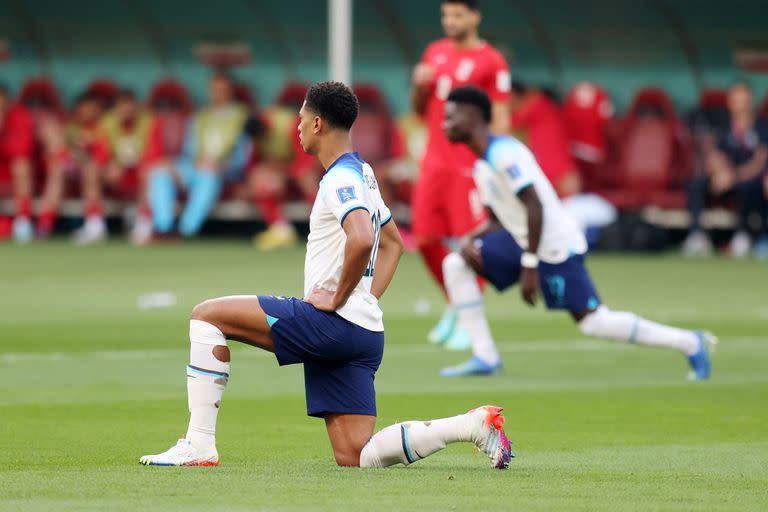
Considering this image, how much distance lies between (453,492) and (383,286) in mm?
1267

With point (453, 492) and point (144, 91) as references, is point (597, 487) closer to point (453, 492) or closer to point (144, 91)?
point (453, 492)

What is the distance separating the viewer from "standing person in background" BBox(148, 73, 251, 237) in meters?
24.6

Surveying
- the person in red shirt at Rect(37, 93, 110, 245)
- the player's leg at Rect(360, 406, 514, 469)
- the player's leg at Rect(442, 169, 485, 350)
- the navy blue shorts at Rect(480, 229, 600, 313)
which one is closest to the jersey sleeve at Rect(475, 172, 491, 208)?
the navy blue shorts at Rect(480, 229, 600, 313)

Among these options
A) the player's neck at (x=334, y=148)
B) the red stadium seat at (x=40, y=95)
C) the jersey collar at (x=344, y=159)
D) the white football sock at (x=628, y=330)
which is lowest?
the red stadium seat at (x=40, y=95)

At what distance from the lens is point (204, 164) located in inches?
973

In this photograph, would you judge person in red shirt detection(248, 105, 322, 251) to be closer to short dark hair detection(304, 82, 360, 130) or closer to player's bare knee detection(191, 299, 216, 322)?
short dark hair detection(304, 82, 360, 130)

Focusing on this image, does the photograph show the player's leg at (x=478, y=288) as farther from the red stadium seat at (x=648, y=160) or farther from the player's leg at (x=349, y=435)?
the red stadium seat at (x=648, y=160)

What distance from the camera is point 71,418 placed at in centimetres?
895

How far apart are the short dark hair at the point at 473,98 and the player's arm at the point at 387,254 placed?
3.24m

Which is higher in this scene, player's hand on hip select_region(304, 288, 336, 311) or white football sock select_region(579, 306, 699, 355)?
player's hand on hip select_region(304, 288, 336, 311)

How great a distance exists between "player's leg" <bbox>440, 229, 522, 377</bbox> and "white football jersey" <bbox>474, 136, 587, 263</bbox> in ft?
0.46

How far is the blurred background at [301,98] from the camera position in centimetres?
2361

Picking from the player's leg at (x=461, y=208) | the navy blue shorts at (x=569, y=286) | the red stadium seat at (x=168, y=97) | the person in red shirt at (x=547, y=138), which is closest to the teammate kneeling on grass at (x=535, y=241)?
the navy blue shorts at (x=569, y=286)

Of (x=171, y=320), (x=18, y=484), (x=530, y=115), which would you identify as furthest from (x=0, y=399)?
(x=530, y=115)
